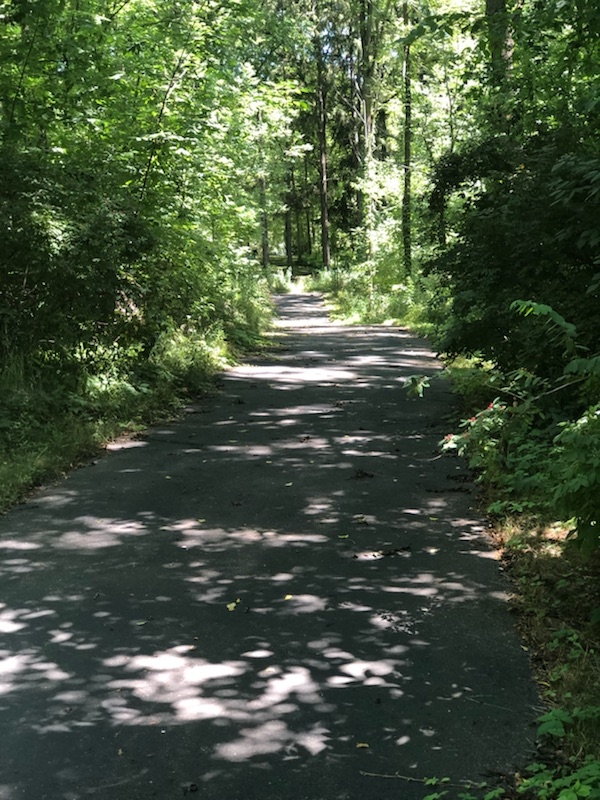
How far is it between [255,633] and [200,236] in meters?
10.5

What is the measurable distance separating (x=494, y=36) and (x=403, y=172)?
22738mm

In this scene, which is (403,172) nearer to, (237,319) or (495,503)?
(237,319)

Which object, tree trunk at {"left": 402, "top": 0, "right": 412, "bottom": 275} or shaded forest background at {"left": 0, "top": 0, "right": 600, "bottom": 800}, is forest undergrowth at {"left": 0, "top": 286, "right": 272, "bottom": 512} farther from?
tree trunk at {"left": 402, "top": 0, "right": 412, "bottom": 275}

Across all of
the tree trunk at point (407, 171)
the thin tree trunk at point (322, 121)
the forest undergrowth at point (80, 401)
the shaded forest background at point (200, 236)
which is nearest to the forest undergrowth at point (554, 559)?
the shaded forest background at point (200, 236)

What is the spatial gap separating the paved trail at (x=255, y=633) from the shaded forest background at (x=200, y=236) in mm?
429

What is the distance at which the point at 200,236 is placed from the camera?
13820 millimetres

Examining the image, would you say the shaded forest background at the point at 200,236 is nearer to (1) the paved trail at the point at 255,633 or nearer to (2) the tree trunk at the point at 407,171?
(1) the paved trail at the point at 255,633

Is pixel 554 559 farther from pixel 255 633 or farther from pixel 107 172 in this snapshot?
pixel 107 172

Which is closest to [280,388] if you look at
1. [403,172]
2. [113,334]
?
[113,334]

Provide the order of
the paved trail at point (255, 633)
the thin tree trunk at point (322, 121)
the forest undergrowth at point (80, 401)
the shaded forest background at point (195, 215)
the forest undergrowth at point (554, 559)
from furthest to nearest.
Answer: the thin tree trunk at point (322, 121) → the forest undergrowth at point (80, 401) → the shaded forest background at point (195, 215) → the paved trail at point (255, 633) → the forest undergrowth at point (554, 559)

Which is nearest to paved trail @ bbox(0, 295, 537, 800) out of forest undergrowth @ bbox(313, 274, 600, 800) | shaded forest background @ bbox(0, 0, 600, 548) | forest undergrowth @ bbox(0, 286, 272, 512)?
forest undergrowth @ bbox(313, 274, 600, 800)

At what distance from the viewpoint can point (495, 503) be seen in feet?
20.8

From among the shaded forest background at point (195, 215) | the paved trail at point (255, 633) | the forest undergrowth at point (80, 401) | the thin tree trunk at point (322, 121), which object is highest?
the thin tree trunk at point (322, 121)

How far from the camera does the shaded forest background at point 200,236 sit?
6285mm
